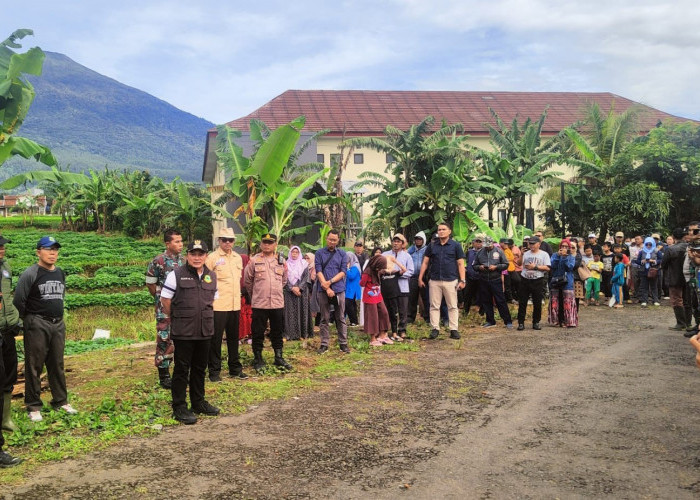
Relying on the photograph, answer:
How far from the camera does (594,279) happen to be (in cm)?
1625

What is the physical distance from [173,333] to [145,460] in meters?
1.45

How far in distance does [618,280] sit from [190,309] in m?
11.8

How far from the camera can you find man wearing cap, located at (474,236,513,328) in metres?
12.6

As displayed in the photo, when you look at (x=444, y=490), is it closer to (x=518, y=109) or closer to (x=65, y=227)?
(x=518, y=109)

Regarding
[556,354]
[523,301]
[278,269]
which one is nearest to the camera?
[278,269]

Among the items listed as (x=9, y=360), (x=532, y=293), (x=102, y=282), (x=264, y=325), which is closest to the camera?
(x=9, y=360)

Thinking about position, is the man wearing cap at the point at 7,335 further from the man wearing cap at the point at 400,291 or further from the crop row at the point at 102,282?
the crop row at the point at 102,282

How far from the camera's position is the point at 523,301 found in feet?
40.7

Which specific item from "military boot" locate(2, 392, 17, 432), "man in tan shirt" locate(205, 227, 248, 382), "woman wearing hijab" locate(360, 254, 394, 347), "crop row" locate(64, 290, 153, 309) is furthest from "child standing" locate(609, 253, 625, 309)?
"military boot" locate(2, 392, 17, 432)

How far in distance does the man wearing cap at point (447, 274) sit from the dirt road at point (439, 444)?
8.28 ft

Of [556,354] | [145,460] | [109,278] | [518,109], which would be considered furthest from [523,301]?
[518,109]

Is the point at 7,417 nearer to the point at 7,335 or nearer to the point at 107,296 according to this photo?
the point at 7,335

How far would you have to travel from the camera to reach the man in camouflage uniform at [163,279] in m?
7.50

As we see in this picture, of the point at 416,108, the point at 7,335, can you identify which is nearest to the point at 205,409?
the point at 7,335
